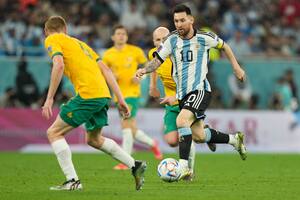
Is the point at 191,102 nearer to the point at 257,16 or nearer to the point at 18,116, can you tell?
the point at 18,116

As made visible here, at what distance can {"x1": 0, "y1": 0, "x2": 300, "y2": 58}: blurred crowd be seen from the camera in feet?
78.3

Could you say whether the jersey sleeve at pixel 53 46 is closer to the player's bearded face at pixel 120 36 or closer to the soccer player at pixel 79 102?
the soccer player at pixel 79 102

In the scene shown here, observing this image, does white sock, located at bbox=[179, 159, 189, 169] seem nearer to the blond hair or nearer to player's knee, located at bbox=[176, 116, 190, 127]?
player's knee, located at bbox=[176, 116, 190, 127]

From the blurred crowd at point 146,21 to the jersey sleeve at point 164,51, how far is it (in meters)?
11.5

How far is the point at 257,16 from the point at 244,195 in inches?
727

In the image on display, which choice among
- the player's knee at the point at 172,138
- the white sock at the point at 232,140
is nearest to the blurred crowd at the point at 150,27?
the player's knee at the point at 172,138

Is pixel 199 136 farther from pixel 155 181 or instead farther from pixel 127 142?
pixel 127 142

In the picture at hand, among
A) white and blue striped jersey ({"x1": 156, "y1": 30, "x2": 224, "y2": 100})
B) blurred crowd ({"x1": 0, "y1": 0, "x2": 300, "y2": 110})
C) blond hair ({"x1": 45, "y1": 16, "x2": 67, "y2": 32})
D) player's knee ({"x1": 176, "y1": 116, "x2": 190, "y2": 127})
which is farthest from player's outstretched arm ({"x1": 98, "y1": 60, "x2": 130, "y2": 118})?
blurred crowd ({"x1": 0, "y1": 0, "x2": 300, "y2": 110})

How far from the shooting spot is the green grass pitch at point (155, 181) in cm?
1054

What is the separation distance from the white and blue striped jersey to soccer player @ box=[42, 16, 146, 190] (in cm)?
124

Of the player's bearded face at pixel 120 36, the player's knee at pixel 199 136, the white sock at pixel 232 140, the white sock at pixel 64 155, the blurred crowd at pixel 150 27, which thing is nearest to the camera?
the white sock at pixel 64 155

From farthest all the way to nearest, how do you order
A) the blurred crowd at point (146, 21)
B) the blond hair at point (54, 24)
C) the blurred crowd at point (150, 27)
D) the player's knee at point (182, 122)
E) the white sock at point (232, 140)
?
the blurred crowd at point (146, 21) < the blurred crowd at point (150, 27) < the white sock at point (232, 140) < the player's knee at point (182, 122) < the blond hair at point (54, 24)

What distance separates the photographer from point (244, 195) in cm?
1050

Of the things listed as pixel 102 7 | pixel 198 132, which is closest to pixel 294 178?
pixel 198 132
